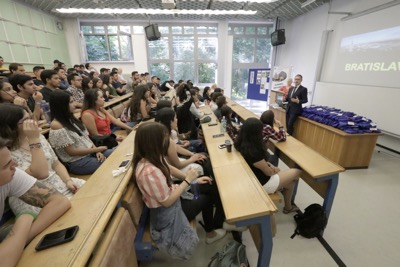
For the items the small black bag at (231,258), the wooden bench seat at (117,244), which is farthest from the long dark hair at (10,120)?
the small black bag at (231,258)

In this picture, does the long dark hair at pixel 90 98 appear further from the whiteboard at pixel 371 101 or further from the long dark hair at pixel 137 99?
the whiteboard at pixel 371 101

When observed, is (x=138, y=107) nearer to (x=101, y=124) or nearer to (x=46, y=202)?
(x=101, y=124)

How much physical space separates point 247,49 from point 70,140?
9545mm

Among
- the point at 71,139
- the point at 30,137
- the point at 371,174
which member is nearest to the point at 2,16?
the point at 71,139

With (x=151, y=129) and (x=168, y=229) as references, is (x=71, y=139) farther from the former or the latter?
(x=168, y=229)

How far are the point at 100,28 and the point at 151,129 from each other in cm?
981

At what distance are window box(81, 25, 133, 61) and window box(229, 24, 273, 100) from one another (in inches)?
195

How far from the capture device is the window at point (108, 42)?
28.9 ft

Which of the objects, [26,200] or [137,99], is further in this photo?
[137,99]

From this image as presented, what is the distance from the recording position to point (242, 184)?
Result: 1584 mm

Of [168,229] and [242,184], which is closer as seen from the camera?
[168,229]

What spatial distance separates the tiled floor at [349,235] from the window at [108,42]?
30.6 feet

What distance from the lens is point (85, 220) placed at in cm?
97

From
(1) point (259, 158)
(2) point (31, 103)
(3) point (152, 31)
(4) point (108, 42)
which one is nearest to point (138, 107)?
(2) point (31, 103)
